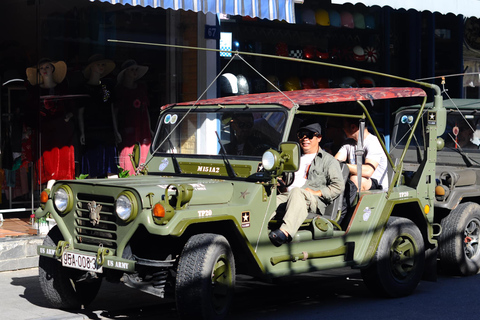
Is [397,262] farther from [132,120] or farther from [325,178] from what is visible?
[132,120]

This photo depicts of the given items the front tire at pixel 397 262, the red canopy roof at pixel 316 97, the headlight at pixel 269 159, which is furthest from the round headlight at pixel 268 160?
the front tire at pixel 397 262

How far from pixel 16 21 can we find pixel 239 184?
5.29 metres

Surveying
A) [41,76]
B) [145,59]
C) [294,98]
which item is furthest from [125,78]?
[294,98]

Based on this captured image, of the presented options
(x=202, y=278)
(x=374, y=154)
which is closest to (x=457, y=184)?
(x=374, y=154)

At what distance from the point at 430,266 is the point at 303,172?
1.88m

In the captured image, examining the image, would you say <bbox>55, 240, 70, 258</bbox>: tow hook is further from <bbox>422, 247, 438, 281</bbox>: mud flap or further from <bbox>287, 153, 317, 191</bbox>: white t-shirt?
<bbox>422, 247, 438, 281</bbox>: mud flap

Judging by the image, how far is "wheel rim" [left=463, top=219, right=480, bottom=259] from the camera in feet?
29.3

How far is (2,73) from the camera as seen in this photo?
1073 cm

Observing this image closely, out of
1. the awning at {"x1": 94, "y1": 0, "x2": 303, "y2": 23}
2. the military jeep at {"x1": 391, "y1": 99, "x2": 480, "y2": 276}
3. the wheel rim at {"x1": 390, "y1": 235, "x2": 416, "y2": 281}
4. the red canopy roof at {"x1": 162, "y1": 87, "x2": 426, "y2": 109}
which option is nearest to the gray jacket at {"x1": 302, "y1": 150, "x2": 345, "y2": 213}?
the red canopy roof at {"x1": 162, "y1": 87, "x2": 426, "y2": 109}

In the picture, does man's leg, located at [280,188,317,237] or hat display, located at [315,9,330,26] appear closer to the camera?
man's leg, located at [280,188,317,237]

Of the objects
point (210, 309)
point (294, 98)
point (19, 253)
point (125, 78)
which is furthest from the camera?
point (125, 78)

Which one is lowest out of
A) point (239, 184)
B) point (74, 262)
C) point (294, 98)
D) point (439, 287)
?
point (439, 287)

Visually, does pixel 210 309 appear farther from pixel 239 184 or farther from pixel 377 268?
pixel 377 268

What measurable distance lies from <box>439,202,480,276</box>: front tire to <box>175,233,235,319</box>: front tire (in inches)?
134
